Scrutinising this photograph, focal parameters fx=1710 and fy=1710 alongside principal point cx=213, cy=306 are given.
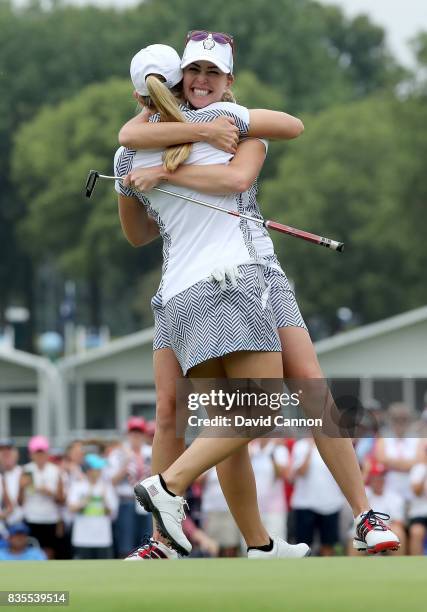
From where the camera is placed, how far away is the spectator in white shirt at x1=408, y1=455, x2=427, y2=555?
1677 cm

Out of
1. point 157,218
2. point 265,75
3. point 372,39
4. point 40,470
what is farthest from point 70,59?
point 157,218

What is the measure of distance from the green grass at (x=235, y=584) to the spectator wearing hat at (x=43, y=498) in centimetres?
1254

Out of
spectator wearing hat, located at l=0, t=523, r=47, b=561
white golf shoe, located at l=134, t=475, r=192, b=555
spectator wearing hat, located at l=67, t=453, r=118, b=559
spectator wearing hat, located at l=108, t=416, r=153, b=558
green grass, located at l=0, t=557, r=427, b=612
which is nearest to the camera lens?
green grass, located at l=0, t=557, r=427, b=612

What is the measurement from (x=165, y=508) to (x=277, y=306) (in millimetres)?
930

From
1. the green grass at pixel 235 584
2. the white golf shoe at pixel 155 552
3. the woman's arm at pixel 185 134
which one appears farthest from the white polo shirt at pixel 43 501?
the green grass at pixel 235 584

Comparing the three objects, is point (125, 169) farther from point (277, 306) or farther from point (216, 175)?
point (277, 306)

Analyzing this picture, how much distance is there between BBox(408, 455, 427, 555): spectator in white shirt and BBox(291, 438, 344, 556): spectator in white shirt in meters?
1.31

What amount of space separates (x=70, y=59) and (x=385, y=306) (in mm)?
23460

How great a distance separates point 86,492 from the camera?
18359 millimetres

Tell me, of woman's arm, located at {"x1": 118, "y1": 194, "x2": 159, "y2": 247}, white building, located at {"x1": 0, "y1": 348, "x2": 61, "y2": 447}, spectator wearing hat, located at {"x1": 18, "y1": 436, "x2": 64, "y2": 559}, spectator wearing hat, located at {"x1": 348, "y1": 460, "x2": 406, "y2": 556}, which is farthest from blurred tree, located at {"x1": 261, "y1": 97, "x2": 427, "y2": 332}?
woman's arm, located at {"x1": 118, "y1": 194, "x2": 159, "y2": 247}

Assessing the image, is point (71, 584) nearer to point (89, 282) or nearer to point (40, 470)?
point (40, 470)

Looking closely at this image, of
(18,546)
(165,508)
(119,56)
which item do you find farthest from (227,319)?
(119,56)

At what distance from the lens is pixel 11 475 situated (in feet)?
59.8

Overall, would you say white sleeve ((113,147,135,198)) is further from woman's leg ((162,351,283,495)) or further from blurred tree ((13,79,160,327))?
blurred tree ((13,79,160,327))
